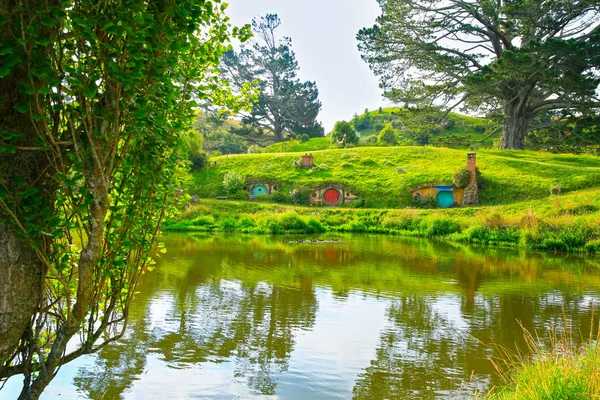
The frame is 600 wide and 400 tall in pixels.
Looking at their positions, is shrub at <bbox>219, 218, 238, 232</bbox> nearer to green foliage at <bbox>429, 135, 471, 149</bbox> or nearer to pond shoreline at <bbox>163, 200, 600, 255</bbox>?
pond shoreline at <bbox>163, 200, 600, 255</bbox>

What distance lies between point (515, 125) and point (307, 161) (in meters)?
20.7

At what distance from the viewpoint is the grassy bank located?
24.7 metres

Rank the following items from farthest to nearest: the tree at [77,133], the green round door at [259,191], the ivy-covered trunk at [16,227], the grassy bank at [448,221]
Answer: the green round door at [259,191] < the grassy bank at [448,221] < the ivy-covered trunk at [16,227] < the tree at [77,133]

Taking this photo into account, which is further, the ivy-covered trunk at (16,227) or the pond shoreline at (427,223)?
the pond shoreline at (427,223)

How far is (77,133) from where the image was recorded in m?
3.42

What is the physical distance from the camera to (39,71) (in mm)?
2869

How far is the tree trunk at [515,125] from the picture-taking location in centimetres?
3954

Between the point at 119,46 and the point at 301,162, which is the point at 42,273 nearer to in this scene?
the point at 119,46

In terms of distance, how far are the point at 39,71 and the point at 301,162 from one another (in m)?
47.9

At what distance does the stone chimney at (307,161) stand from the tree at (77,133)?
1825 inches

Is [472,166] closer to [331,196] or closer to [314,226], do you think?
[331,196]

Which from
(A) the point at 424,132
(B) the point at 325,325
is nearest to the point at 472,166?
(A) the point at 424,132

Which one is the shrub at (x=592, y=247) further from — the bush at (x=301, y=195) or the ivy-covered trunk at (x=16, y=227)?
the ivy-covered trunk at (x=16, y=227)

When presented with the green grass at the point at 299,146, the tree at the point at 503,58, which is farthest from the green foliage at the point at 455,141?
the green grass at the point at 299,146
